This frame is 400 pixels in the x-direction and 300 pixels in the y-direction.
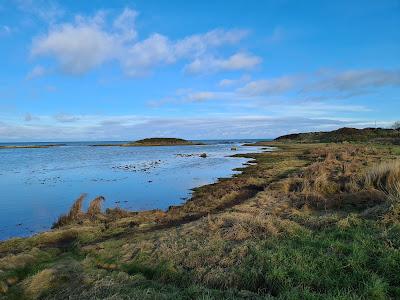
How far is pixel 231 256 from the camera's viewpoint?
835 centimetres

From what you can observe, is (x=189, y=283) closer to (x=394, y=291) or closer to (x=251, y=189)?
(x=394, y=291)

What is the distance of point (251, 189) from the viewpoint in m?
20.1

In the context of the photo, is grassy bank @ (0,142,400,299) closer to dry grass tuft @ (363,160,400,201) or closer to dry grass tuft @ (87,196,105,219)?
→ dry grass tuft @ (363,160,400,201)

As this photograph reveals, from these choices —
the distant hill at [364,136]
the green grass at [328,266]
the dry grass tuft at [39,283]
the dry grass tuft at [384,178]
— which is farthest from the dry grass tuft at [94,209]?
the distant hill at [364,136]

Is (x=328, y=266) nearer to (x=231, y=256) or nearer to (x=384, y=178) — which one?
(x=231, y=256)

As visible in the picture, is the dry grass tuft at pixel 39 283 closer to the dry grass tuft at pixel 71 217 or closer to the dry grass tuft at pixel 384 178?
the dry grass tuft at pixel 71 217

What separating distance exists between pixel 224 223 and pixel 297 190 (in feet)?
20.5

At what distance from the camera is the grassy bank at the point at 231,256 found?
686cm

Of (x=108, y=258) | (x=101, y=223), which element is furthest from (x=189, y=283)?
(x=101, y=223)

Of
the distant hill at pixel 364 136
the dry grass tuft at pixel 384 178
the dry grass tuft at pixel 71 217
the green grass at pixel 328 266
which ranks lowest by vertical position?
the dry grass tuft at pixel 71 217

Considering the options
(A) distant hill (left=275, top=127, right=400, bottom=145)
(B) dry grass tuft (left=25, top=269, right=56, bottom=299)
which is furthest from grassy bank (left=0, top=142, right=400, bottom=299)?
(A) distant hill (left=275, top=127, right=400, bottom=145)

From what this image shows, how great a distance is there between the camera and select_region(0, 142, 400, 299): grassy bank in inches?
270

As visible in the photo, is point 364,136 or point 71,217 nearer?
point 71,217

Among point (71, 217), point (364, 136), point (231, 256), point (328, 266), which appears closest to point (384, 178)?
point (328, 266)
